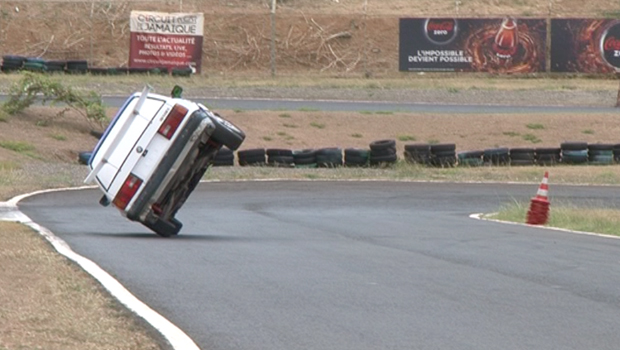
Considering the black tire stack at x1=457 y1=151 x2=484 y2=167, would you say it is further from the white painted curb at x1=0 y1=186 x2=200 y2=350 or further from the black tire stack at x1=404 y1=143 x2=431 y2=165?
the white painted curb at x1=0 y1=186 x2=200 y2=350

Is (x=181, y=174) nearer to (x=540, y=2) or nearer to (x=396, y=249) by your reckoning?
(x=396, y=249)

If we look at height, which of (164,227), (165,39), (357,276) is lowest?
(164,227)

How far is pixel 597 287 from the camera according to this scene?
10648 mm

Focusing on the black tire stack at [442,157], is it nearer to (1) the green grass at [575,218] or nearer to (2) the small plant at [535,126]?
(2) the small plant at [535,126]

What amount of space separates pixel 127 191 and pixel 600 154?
19.8 m

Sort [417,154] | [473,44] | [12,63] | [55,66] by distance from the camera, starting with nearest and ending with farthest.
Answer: [417,154] < [55,66] < [12,63] < [473,44]

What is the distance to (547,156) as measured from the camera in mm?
31531

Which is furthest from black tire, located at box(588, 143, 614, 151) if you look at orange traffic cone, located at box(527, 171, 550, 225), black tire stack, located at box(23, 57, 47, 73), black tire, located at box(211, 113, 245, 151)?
black tire stack, located at box(23, 57, 47, 73)

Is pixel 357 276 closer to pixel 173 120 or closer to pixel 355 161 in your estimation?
pixel 173 120

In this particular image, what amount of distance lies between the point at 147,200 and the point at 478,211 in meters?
8.55

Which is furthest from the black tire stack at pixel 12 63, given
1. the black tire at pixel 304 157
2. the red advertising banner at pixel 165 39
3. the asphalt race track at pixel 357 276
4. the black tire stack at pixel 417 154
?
the asphalt race track at pixel 357 276

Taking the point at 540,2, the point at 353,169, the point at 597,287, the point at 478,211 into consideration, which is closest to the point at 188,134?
the point at 597,287

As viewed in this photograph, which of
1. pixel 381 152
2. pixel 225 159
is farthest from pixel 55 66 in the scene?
pixel 381 152

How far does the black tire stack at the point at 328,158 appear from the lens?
2978 cm
